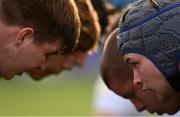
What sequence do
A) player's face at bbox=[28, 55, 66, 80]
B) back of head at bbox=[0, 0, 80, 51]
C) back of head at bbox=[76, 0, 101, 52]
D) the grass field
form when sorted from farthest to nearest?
1. the grass field
2. player's face at bbox=[28, 55, 66, 80]
3. back of head at bbox=[76, 0, 101, 52]
4. back of head at bbox=[0, 0, 80, 51]

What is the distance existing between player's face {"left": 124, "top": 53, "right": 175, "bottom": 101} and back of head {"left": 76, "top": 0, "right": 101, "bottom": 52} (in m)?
0.44

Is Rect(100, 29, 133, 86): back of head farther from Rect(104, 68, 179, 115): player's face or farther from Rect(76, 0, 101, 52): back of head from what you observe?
Rect(76, 0, 101, 52): back of head

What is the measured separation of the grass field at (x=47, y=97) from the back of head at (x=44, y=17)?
4.50m

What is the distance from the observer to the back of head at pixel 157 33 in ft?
4.30

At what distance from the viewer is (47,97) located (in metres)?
7.43

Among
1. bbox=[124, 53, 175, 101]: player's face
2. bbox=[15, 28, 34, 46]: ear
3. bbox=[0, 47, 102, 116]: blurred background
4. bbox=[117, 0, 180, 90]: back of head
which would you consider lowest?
bbox=[0, 47, 102, 116]: blurred background

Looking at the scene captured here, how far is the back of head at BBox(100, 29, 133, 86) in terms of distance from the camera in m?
1.64

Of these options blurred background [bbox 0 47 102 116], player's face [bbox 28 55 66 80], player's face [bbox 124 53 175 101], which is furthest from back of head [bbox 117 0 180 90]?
blurred background [bbox 0 47 102 116]

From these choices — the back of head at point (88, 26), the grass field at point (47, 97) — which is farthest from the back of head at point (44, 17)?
the grass field at point (47, 97)

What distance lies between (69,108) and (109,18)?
4.57m

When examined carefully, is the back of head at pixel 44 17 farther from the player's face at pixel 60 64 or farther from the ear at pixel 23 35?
the player's face at pixel 60 64

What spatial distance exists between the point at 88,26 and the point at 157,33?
A: 0.59 meters

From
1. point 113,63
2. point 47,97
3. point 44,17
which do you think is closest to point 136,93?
point 113,63

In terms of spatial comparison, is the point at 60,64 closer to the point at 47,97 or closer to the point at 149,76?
the point at 149,76
